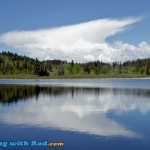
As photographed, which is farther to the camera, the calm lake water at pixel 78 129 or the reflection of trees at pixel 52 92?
the reflection of trees at pixel 52 92

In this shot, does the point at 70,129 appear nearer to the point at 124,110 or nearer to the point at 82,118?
the point at 82,118

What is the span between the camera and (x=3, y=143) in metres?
25.1

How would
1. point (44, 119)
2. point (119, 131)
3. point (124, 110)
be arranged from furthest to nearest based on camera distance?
point (124, 110)
point (44, 119)
point (119, 131)

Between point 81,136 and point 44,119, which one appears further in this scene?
point 44,119

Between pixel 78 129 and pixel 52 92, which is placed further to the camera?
pixel 52 92

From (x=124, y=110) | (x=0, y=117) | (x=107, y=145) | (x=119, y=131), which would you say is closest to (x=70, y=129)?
(x=119, y=131)

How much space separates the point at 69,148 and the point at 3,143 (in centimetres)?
594

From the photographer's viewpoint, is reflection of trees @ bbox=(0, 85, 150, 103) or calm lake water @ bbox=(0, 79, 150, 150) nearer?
calm lake water @ bbox=(0, 79, 150, 150)

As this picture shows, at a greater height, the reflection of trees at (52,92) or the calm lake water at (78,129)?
the calm lake water at (78,129)

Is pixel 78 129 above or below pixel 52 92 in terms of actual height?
above

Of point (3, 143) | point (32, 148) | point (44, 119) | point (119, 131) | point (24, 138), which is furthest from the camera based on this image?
point (44, 119)

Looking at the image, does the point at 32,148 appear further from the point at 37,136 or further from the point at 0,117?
the point at 0,117

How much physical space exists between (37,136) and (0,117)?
12.3 m

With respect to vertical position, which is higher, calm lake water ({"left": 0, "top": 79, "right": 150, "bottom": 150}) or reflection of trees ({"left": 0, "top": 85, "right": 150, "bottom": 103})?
calm lake water ({"left": 0, "top": 79, "right": 150, "bottom": 150})
